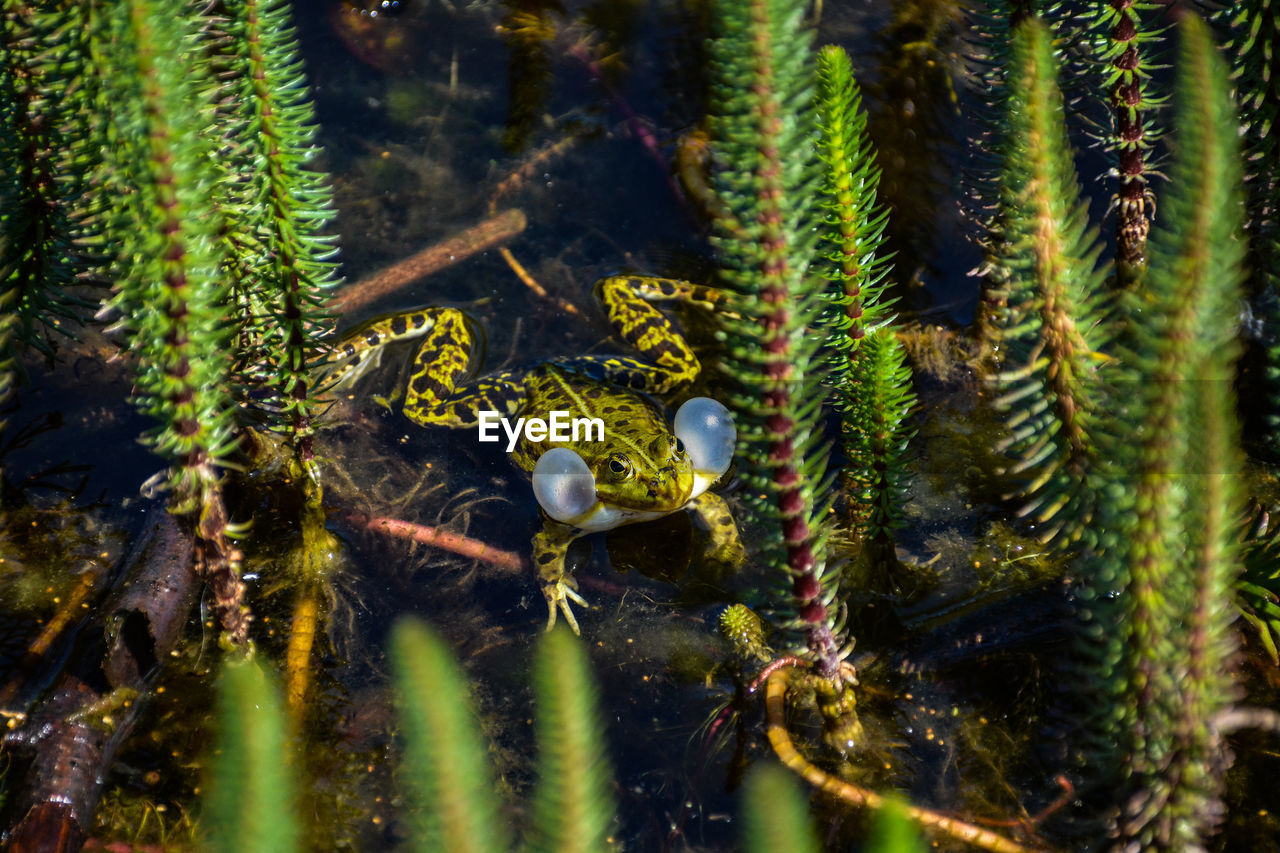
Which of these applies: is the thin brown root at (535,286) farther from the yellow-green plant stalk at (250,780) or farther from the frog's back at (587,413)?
the yellow-green plant stalk at (250,780)

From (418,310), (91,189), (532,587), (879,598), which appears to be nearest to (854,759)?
(879,598)

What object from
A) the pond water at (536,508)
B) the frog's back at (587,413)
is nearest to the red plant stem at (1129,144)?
the pond water at (536,508)

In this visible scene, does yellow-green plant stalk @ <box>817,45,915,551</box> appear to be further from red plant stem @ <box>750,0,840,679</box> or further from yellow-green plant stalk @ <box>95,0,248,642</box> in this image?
yellow-green plant stalk @ <box>95,0,248,642</box>

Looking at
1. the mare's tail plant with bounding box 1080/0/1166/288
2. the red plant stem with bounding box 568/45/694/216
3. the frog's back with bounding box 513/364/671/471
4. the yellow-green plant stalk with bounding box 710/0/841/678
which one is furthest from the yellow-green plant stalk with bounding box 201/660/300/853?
the red plant stem with bounding box 568/45/694/216

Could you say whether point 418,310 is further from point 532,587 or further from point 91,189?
point 91,189

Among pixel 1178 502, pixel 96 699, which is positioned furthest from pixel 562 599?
pixel 1178 502
